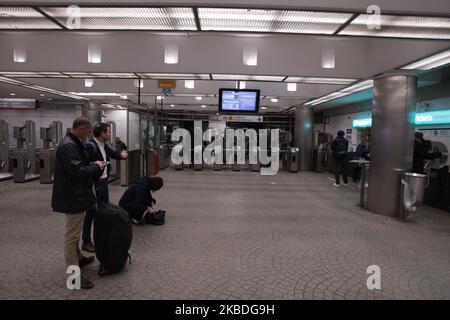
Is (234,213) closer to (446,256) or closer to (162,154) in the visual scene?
(446,256)

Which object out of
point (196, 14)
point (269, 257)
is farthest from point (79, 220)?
point (196, 14)

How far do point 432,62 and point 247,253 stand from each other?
15.4 ft

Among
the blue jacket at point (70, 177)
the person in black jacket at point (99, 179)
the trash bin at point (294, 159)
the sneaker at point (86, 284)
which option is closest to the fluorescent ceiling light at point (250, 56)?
the person in black jacket at point (99, 179)

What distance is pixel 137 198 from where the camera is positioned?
4832 millimetres

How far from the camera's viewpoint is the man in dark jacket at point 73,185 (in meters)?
2.78

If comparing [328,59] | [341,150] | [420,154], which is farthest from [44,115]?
[420,154]

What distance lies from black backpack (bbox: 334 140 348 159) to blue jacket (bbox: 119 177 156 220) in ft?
21.9

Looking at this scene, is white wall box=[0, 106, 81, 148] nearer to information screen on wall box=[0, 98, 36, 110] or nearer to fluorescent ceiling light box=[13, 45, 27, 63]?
information screen on wall box=[0, 98, 36, 110]

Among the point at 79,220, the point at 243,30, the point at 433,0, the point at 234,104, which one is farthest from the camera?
the point at 234,104

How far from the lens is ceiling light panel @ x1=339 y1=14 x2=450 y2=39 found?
338 centimetres

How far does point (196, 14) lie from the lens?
11.4 feet

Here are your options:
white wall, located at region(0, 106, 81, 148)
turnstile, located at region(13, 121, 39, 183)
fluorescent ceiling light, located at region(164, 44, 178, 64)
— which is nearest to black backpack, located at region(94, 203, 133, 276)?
fluorescent ceiling light, located at region(164, 44, 178, 64)

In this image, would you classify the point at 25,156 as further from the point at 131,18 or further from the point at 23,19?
the point at 131,18

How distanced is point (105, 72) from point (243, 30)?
3836 mm
